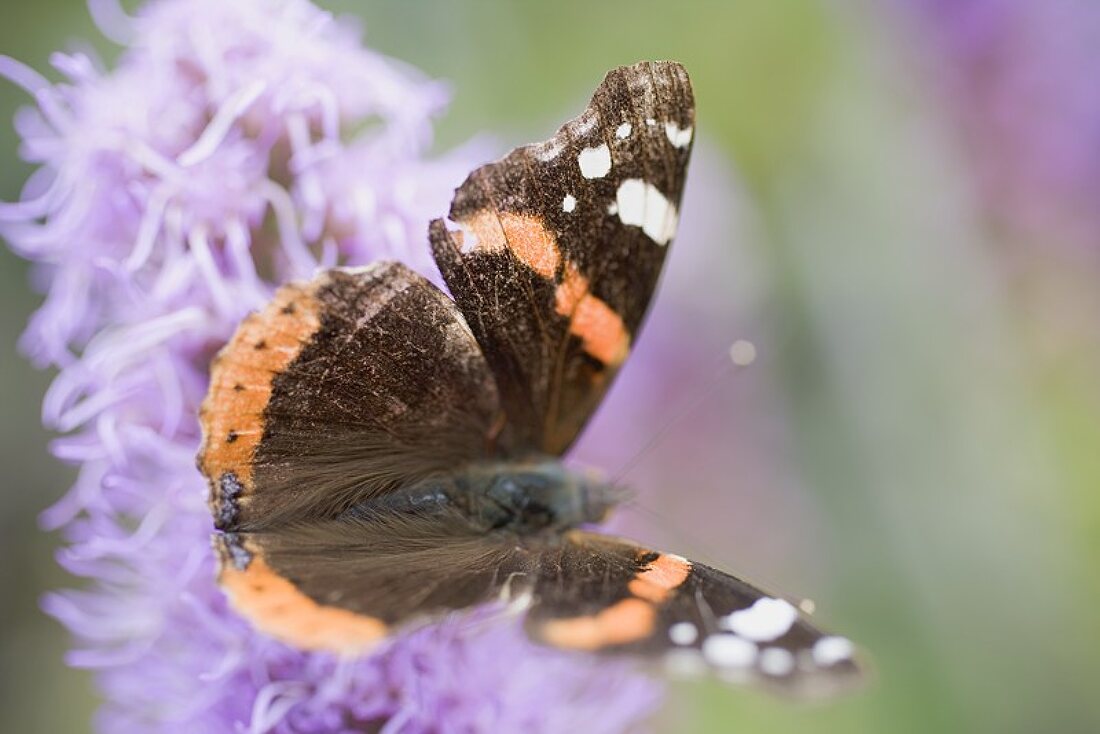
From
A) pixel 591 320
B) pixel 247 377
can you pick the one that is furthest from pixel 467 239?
pixel 247 377

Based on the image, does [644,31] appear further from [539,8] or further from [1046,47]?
[1046,47]

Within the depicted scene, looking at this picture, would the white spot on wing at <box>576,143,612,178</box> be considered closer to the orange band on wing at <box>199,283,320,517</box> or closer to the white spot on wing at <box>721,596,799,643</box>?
the orange band on wing at <box>199,283,320,517</box>

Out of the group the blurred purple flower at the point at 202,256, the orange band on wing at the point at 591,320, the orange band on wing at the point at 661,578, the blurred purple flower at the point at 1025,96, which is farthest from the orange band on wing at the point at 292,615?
the blurred purple flower at the point at 1025,96

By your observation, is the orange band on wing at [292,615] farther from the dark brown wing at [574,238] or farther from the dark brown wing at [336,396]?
the dark brown wing at [574,238]

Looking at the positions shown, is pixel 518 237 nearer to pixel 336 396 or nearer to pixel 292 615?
pixel 336 396

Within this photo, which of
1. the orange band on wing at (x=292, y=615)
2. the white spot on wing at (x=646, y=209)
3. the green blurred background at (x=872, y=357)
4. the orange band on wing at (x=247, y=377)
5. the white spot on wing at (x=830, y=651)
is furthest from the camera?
the green blurred background at (x=872, y=357)

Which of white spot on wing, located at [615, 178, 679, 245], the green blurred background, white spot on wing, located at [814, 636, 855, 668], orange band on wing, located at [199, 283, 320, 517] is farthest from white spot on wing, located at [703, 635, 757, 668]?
the green blurred background
